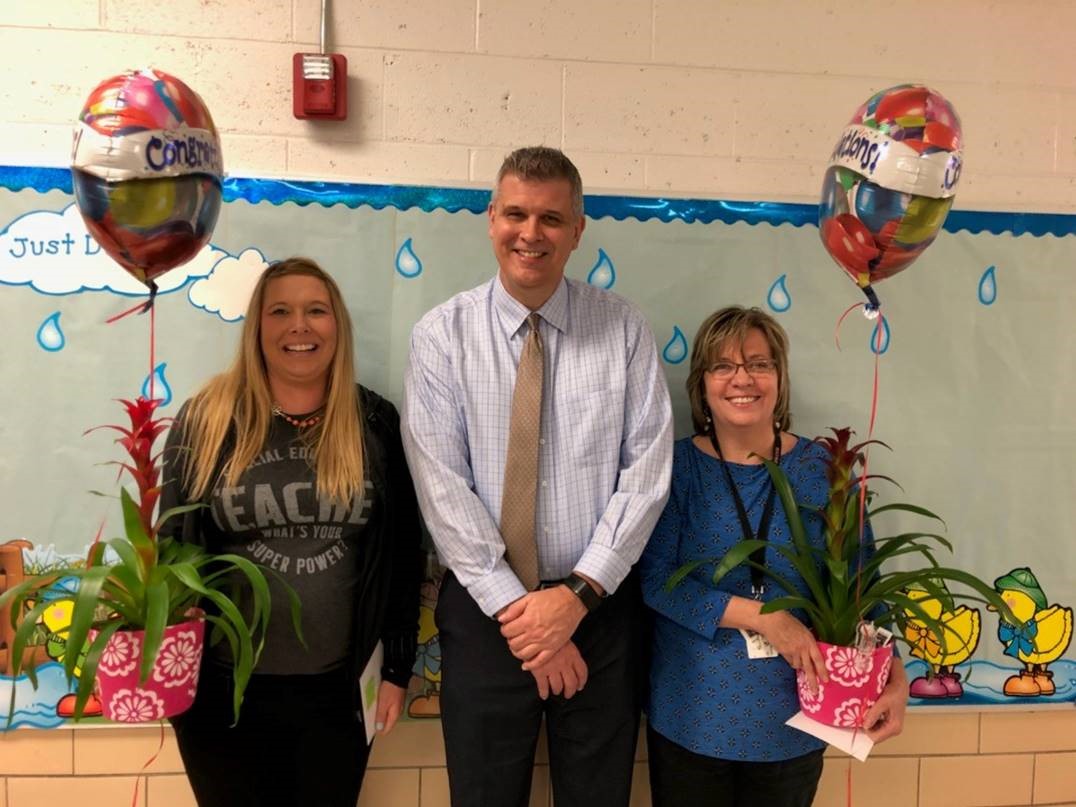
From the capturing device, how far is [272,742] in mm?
1695

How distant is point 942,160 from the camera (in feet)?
4.91

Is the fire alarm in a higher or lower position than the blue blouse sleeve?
higher

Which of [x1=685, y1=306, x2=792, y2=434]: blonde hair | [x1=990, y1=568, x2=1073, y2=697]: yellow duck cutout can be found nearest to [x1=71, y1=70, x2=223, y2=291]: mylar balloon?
[x1=685, y1=306, x2=792, y2=434]: blonde hair

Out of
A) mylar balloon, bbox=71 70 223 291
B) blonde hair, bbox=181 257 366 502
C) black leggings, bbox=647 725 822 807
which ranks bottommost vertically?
black leggings, bbox=647 725 822 807

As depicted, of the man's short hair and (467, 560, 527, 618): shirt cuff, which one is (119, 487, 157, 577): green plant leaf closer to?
(467, 560, 527, 618): shirt cuff

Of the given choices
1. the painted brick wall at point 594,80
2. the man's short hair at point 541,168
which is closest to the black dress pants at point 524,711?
the man's short hair at point 541,168

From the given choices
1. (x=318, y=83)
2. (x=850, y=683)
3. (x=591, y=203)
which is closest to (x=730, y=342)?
(x=591, y=203)

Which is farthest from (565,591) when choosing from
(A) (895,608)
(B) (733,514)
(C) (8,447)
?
(C) (8,447)

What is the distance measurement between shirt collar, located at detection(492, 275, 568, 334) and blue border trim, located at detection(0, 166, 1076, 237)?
36 centimetres

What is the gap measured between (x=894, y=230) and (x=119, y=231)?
1454 mm

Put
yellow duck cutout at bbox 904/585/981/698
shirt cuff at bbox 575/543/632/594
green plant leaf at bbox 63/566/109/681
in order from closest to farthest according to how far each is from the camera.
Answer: green plant leaf at bbox 63/566/109/681 → shirt cuff at bbox 575/543/632/594 → yellow duck cutout at bbox 904/585/981/698

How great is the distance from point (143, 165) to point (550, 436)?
918mm

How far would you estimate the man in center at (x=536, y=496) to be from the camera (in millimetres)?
1618

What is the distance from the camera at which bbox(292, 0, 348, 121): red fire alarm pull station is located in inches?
74.4
